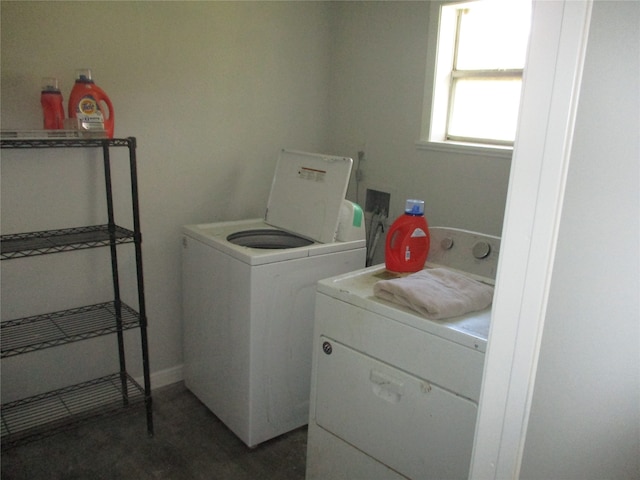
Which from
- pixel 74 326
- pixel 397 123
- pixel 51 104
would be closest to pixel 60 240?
pixel 74 326

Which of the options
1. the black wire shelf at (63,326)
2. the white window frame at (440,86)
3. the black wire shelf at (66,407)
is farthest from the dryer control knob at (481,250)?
the black wire shelf at (66,407)

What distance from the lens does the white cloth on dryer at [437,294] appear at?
4.67 ft

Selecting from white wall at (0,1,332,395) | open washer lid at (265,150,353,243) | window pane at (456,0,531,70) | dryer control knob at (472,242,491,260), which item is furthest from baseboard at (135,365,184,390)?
window pane at (456,0,531,70)

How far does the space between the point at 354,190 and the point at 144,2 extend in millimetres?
1495

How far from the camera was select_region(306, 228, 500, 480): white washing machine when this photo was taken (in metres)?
1.36

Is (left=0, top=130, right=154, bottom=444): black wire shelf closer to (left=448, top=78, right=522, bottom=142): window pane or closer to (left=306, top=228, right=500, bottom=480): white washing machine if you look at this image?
(left=306, top=228, right=500, bottom=480): white washing machine

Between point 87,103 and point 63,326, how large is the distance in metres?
0.95

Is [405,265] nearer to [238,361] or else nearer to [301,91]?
[238,361]

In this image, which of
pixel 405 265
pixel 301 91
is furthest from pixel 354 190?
pixel 405 265

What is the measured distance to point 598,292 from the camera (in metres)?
0.63

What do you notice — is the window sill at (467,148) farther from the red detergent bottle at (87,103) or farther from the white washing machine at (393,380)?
the red detergent bottle at (87,103)

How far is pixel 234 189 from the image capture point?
8.74 ft

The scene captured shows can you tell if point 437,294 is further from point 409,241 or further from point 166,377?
point 166,377

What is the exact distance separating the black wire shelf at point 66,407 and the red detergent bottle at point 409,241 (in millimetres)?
1324
